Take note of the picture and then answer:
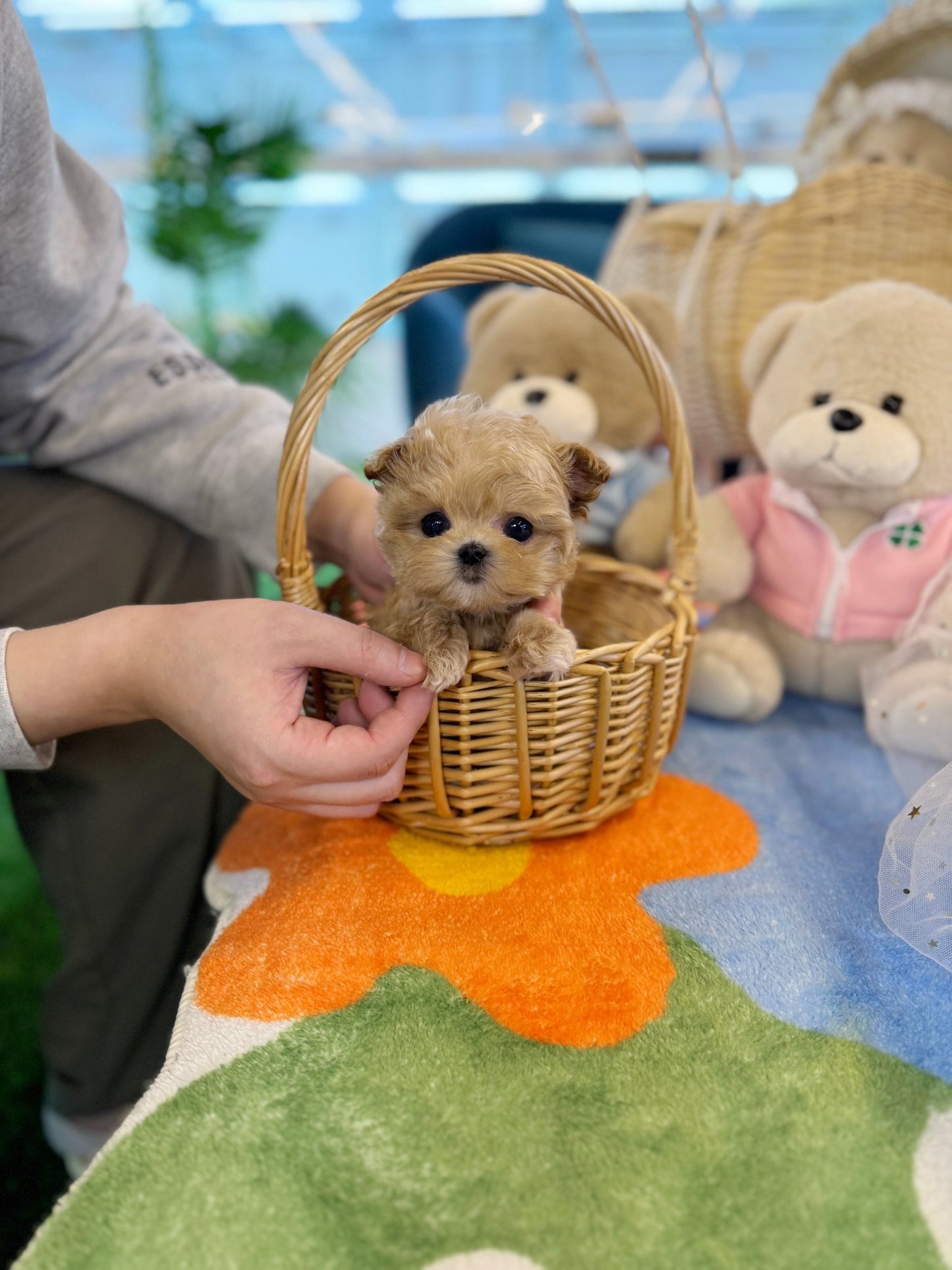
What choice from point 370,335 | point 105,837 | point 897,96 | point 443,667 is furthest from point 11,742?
point 897,96

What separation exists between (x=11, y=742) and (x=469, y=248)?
1.68 m

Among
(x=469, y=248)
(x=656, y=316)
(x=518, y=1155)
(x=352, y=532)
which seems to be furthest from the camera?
(x=469, y=248)

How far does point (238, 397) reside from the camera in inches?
38.7

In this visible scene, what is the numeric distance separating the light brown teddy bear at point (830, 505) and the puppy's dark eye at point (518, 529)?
442 millimetres

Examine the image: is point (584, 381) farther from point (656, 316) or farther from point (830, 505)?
point (830, 505)

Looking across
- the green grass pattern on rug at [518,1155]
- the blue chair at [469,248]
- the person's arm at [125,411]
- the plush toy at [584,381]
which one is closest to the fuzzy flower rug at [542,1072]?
the green grass pattern on rug at [518,1155]

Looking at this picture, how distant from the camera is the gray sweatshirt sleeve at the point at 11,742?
0.68m

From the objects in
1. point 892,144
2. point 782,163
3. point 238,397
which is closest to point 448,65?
point 782,163

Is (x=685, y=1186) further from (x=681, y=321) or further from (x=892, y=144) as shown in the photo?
(x=892, y=144)

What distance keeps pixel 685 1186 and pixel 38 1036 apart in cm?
103

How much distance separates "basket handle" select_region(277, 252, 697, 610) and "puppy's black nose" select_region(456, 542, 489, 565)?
7.3 inches

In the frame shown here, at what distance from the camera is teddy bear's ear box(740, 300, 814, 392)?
42.1 inches

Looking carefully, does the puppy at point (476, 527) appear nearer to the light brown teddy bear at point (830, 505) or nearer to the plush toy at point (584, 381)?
the light brown teddy bear at point (830, 505)

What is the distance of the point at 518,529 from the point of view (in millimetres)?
669
